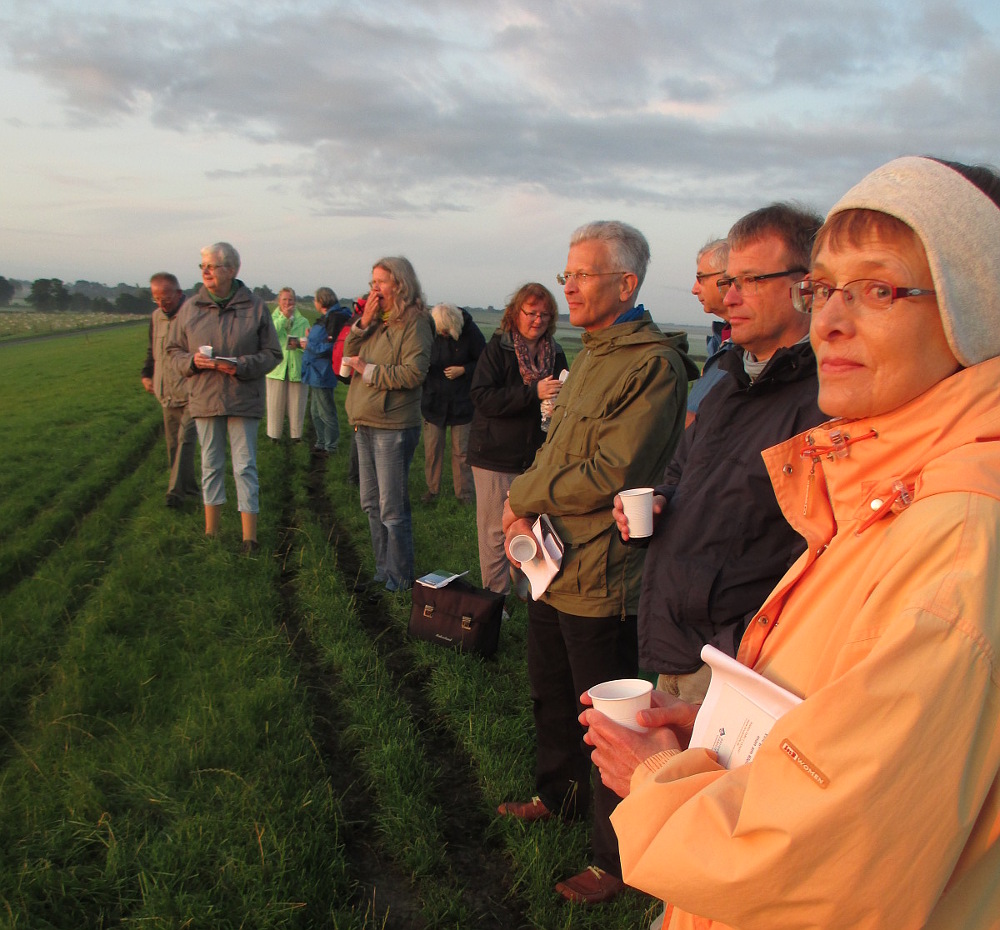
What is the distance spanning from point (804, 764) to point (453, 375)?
321 inches

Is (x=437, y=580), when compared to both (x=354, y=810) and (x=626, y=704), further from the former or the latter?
(x=626, y=704)

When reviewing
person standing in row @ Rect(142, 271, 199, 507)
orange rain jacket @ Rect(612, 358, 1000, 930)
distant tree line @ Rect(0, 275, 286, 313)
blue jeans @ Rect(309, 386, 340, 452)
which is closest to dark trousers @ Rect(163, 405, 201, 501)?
person standing in row @ Rect(142, 271, 199, 507)

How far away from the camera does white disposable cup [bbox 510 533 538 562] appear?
3.37m

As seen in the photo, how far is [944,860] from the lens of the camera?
983 mm

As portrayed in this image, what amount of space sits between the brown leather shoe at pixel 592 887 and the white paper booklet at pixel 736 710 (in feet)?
6.29

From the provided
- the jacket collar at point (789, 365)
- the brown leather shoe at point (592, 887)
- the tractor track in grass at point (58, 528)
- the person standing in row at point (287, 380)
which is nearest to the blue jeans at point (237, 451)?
the tractor track in grass at point (58, 528)

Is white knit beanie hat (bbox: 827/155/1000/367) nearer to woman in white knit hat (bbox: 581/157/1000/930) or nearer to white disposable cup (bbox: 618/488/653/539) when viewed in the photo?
woman in white knit hat (bbox: 581/157/1000/930)

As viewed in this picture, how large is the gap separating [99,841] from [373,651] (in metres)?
2.10

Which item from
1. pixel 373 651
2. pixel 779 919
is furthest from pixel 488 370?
pixel 779 919

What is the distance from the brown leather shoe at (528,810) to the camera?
142 inches

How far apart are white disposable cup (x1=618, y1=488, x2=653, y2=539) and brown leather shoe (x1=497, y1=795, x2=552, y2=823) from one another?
64.5 inches

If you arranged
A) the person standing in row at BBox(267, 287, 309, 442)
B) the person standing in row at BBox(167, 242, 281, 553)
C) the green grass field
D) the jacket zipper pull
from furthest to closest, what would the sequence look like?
1. the person standing in row at BBox(267, 287, 309, 442)
2. the person standing in row at BBox(167, 242, 281, 553)
3. the green grass field
4. the jacket zipper pull

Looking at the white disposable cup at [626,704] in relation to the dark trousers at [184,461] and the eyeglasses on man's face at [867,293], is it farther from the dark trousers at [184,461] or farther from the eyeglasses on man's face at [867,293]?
the dark trousers at [184,461]

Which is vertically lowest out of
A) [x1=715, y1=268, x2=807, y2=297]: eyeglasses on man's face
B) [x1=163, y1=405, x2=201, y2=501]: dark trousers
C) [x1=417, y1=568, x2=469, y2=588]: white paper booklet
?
[x1=417, y1=568, x2=469, y2=588]: white paper booklet
